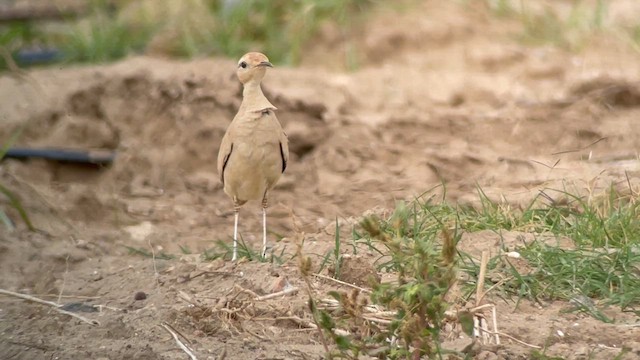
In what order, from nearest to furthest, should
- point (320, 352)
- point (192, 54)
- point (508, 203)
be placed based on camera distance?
1. point (320, 352)
2. point (508, 203)
3. point (192, 54)

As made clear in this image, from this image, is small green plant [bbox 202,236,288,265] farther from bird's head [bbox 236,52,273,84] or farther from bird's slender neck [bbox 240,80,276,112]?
bird's head [bbox 236,52,273,84]

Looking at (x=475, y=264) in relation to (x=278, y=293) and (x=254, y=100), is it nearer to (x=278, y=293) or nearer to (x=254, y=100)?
(x=278, y=293)

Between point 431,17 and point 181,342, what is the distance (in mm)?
5472

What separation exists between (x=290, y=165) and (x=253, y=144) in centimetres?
206

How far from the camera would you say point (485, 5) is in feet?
31.8

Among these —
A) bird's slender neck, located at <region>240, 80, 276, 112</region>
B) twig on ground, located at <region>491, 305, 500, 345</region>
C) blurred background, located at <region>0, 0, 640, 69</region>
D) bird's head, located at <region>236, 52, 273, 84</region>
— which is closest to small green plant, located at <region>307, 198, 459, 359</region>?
twig on ground, located at <region>491, 305, 500, 345</region>

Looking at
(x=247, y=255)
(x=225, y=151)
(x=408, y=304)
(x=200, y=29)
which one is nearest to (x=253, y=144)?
(x=225, y=151)

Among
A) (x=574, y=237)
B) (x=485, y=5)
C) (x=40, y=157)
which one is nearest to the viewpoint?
(x=574, y=237)

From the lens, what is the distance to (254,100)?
5.78m

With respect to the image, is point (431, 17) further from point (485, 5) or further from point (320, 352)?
point (320, 352)

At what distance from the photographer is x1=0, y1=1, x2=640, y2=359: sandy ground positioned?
4883mm

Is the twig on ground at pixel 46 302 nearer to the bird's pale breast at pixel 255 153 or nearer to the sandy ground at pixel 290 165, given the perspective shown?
the sandy ground at pixel 290 165

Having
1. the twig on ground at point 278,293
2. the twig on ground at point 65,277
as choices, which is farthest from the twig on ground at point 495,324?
the twig on ground at point 65,277

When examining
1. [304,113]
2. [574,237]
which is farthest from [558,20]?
[574,237]
